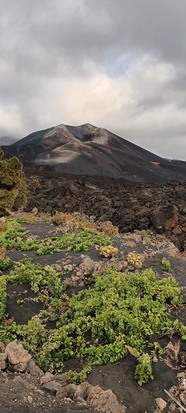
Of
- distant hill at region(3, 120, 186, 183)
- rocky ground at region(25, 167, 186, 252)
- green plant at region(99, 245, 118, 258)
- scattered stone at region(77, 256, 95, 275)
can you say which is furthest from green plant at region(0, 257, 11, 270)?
distant hill at region(3, 120, 186, 183)

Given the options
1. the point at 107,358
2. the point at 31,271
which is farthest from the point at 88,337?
the point at 31,271

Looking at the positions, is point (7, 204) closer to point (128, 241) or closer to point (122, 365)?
point (128, 241)

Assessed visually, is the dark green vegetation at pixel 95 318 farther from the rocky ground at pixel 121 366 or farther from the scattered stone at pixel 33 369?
the scattered stone at pixel 33 369

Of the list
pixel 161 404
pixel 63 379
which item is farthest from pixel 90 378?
pixel 161 404

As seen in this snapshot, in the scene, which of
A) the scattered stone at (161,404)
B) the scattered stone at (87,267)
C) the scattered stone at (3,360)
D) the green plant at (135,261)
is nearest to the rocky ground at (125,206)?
the green plant at (135,261)

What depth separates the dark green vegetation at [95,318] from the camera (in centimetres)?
586

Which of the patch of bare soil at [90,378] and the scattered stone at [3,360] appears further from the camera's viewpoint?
the scattered stone at [3,360]

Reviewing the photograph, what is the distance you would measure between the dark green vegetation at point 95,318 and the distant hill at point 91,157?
155ft

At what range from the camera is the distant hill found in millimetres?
59928

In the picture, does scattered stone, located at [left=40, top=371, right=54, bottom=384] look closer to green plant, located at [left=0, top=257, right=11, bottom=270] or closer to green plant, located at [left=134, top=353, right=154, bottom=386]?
green plant, located at [left=134, top=353, right=154, bottom=386]

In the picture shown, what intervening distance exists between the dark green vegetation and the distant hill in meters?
47.2

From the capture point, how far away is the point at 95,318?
21.6 feet

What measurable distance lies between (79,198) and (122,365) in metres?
23.4

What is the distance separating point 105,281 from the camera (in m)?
8.02
